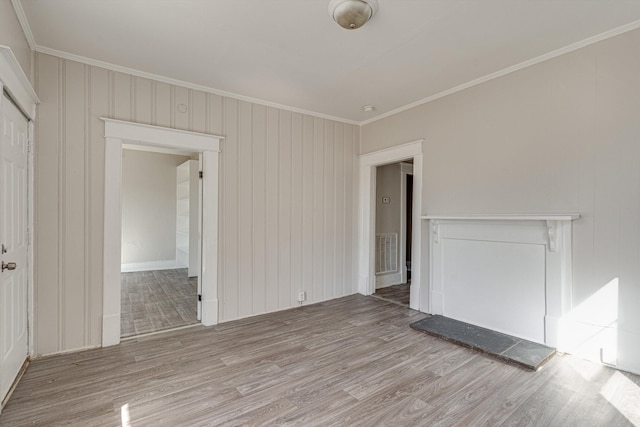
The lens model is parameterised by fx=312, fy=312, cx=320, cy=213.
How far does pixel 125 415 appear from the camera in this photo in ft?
6.42

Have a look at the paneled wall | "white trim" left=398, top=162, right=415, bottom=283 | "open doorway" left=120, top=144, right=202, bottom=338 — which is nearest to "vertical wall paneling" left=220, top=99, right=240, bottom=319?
the paneled wall

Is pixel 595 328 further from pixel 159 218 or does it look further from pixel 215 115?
pixel 159 218

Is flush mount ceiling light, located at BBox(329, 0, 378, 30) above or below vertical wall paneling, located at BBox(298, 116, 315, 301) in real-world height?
above

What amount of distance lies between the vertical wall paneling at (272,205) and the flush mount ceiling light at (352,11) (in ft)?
6.31

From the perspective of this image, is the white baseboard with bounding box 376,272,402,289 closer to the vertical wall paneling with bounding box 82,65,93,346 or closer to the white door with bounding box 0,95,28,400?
the vertical wall paneling with bounding box 82,65,93,346

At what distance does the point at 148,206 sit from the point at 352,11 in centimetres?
648

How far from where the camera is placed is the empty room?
7.03ft

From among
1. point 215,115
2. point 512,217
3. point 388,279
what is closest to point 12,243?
point 215,115

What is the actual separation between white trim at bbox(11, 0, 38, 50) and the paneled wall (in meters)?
0.15

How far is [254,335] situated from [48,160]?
8.13 feet

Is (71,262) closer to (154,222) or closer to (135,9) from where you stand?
(135,9)

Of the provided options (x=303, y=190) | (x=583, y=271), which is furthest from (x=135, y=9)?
(x=583, y=271)

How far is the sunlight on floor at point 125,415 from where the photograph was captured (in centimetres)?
188

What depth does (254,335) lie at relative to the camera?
3246 mm
